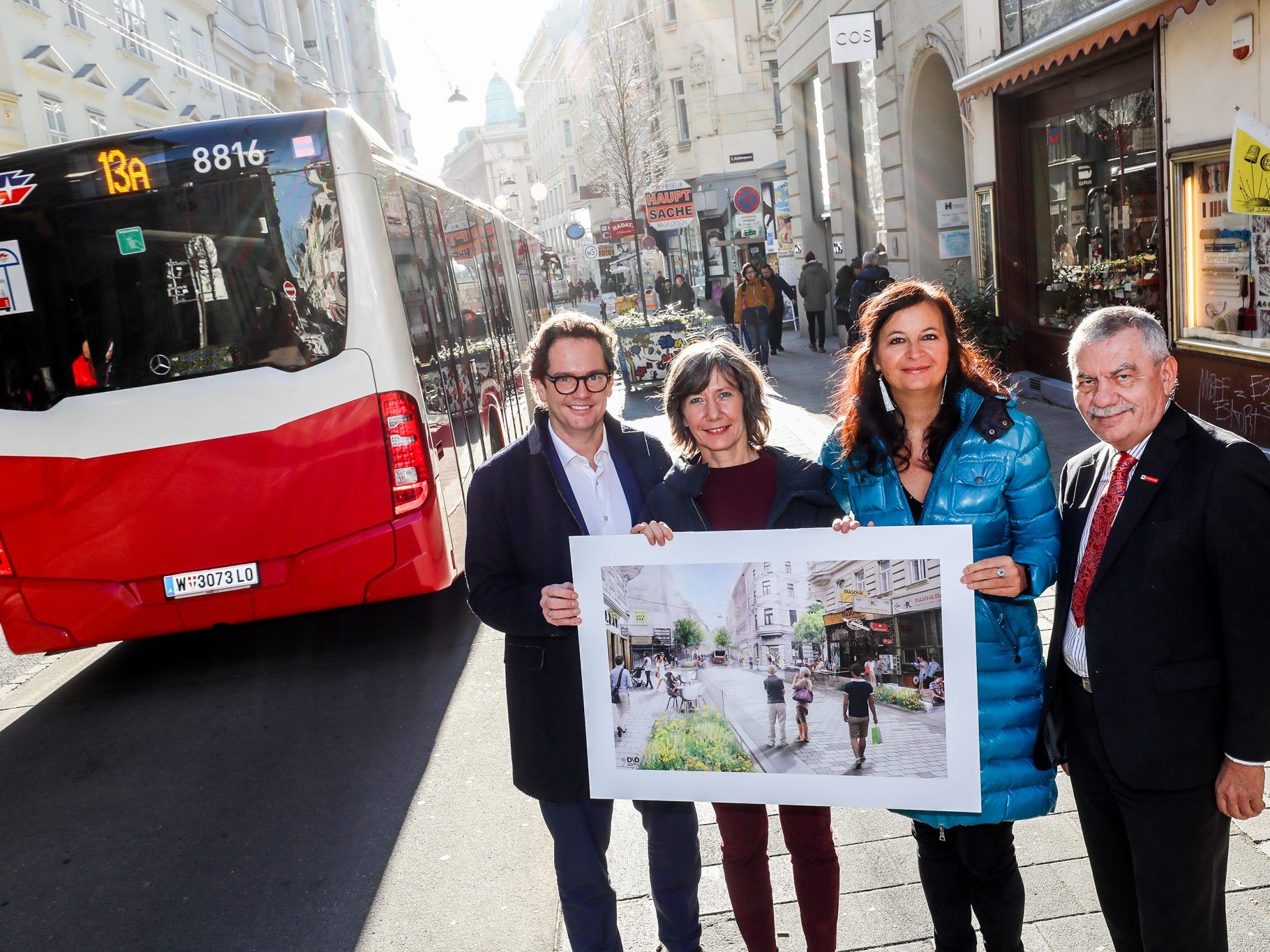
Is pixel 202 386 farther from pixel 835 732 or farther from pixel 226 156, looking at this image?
pixel 835 732

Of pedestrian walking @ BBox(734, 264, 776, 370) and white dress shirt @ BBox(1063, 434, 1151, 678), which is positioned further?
pedestrian walking @ BBox(734, 264, 776, 370)

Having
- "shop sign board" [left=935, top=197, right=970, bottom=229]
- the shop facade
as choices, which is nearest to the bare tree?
"shop sign board" [left=935, top=197, right=970, bottom=229]

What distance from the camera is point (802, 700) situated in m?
2.46

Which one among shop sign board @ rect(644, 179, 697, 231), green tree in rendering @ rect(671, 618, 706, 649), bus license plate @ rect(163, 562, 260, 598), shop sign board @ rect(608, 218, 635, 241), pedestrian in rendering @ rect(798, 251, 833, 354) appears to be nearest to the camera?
green tree in rendering @ rect(671, 618, 706, 649)

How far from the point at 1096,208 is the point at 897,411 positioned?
9740mm

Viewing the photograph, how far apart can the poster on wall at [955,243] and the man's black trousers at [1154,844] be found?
1387cm

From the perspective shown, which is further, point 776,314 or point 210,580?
point 776,314

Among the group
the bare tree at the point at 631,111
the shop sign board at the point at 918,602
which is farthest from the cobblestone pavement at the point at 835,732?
the bare tree at the point at 631,111

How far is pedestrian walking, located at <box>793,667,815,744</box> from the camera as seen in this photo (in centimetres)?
245

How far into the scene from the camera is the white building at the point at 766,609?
2.45 m

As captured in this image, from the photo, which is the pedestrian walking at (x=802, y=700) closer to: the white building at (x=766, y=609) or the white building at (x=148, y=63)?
the white building at (x=766, y=609)

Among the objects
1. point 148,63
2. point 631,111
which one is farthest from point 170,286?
point 631,111

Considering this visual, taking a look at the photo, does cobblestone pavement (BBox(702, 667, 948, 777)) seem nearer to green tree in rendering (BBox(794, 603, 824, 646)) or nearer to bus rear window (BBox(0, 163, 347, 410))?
green tree in rendering (BBox(794, 603, 824, 646))

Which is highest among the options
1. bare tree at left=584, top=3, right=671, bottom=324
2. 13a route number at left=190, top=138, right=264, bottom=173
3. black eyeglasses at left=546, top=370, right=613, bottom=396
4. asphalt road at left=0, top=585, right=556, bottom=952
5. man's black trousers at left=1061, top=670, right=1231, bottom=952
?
bare tree at left=584, top=3, right=671, bottom=324
